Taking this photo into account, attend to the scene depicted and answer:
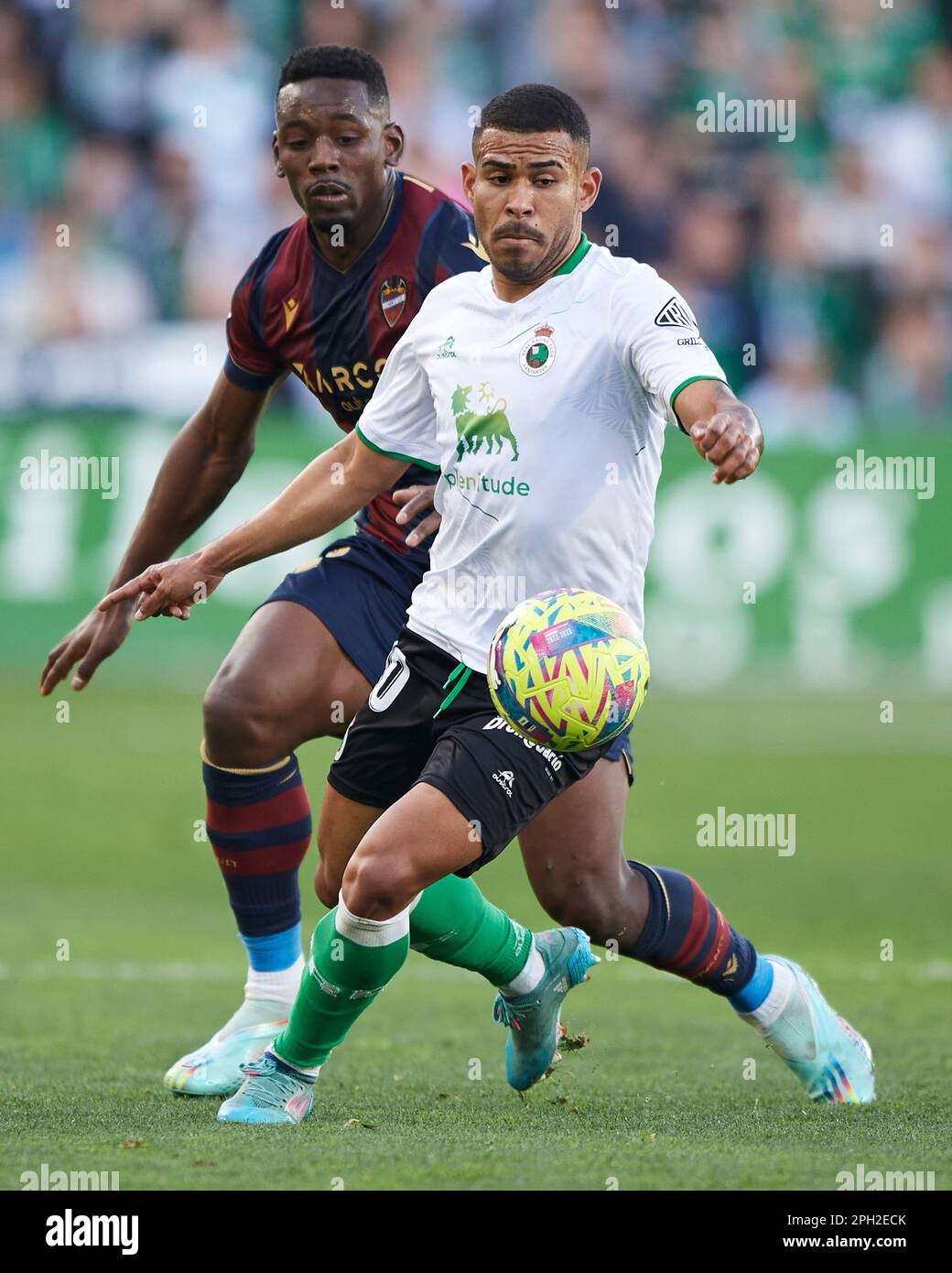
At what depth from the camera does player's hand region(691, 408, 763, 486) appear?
3.92 m

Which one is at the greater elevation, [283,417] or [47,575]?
[283,417]

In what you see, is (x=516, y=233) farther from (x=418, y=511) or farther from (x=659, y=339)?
(x=418, y=511)

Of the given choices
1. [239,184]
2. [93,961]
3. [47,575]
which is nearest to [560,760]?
[93,961]

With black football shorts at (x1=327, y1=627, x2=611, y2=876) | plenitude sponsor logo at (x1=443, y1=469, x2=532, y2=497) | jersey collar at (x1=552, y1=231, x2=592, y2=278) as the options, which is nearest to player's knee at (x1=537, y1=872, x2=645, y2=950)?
black football shorts at (x1=327, y1=627, x2=611, y2=876)

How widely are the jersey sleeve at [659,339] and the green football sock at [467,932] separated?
1.30 metres

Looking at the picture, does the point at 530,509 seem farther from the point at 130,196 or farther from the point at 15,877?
the point at 130,196

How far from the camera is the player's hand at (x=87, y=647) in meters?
5.69

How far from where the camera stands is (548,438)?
15.4 ft

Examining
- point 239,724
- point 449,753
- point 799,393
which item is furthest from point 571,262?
point 799,393

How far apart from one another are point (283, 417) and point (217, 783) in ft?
33.3

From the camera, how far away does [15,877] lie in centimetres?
947

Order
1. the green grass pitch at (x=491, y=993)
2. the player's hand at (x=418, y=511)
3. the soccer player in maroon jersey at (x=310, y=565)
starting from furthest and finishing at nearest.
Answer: the soccer player in maroon jersey at (x=310, y=565), the player's hand at (x=418, y=511), the green grass pitch at (x=491, y=993)

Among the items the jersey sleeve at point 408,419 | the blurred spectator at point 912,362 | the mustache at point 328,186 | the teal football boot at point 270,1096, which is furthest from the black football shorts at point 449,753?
the blurred spectator at point 912,362

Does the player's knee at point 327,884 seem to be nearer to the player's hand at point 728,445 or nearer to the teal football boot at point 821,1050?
the teal football boot at point 821,1050
